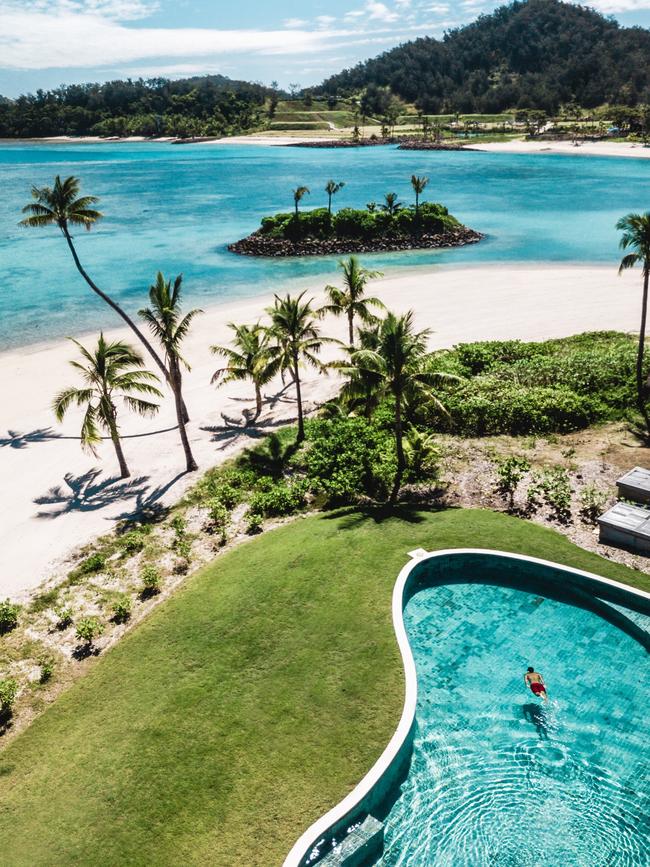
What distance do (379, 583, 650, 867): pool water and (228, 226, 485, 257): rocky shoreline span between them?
63.3m

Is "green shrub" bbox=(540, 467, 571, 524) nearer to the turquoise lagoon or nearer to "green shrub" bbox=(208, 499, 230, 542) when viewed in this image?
"green shrub" bbox=(208, 499, 230, 542)

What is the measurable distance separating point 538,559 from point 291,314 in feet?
46.8

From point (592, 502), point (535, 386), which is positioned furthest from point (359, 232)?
point (592, 502)

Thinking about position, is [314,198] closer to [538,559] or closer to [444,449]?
[444,449]

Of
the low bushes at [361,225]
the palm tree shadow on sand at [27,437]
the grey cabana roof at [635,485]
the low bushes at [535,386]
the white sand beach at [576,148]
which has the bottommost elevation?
the palm tree shadow on sand at [27,437]

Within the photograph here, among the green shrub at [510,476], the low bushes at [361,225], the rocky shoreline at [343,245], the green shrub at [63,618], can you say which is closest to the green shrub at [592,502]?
the green shrub at [510,476]

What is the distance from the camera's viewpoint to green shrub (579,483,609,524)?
22.5 meters

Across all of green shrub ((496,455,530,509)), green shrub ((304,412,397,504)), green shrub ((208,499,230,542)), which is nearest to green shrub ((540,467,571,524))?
green shrub ((496,455,530,509))

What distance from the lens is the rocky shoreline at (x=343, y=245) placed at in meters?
75.6

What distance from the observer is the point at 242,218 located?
324ft

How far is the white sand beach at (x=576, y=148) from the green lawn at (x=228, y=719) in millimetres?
178152

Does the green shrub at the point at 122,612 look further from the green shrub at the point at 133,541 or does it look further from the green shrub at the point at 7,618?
the green shrub at the point at 133,541

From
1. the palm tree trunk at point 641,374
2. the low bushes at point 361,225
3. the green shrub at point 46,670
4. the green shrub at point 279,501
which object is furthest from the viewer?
the low bushes at point 361,225

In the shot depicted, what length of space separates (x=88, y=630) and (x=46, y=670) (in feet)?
5.03
